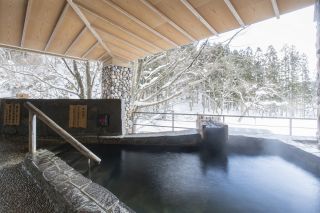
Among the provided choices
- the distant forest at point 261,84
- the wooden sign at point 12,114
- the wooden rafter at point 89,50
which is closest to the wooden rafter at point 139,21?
the wooden rafter at point 89,50

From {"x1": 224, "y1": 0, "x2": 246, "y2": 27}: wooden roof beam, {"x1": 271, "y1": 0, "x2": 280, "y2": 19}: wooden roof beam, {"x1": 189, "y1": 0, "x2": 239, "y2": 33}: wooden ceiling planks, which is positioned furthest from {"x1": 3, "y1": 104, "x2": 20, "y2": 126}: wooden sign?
{"x1": 271, "y1": 0, "x2": 280, "y2": 19}: wooden roof beam

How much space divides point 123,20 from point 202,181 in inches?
125

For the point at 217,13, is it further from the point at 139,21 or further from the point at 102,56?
the point at 102,56

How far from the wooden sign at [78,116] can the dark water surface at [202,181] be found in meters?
0.72

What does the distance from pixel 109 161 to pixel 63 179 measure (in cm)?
188

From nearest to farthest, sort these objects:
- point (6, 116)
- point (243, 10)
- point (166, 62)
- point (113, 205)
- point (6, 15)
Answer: point (113, 205)
point (243, 10)
point (6, 15)
point (6, 116)
point (166, 62)

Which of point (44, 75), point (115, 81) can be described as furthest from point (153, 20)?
point (44, 75)

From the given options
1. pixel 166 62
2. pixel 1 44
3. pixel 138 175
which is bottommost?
pixel 138 175

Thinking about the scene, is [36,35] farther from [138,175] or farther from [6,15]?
[138,175]

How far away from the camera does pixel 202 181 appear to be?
10.9 ft

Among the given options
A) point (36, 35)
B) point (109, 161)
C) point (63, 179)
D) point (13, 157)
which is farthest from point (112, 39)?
point (63, 179)

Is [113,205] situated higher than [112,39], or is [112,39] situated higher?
[112,39]

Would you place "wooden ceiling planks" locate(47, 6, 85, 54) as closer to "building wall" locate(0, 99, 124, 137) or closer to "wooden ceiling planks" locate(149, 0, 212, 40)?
"building wall" locate(0, 99, 124, 137)

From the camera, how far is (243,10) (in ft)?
9.52
